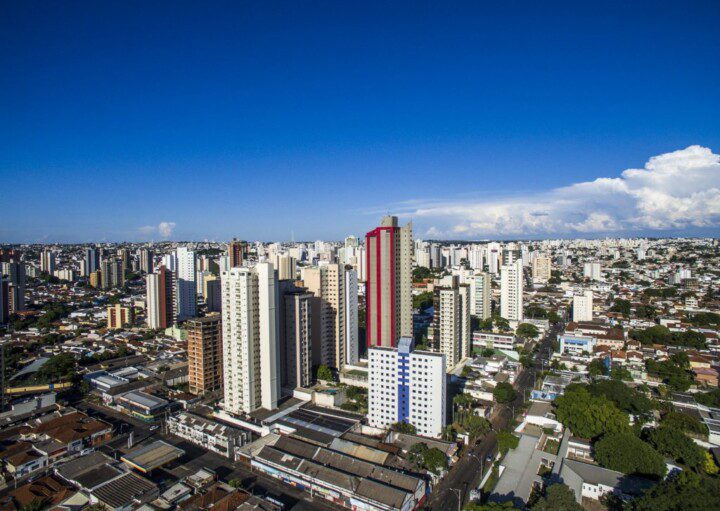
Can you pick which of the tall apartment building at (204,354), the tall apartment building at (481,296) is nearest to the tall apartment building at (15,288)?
the tall apartment building at (204,354)

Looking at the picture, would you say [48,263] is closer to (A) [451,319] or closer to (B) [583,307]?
(A) [451,319]

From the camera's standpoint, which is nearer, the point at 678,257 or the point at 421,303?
the point at 421,303

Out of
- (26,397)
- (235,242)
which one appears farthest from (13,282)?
(26,397)

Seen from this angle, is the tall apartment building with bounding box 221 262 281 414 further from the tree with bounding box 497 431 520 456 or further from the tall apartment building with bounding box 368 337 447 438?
the tree with bounding box 497 431 520 456

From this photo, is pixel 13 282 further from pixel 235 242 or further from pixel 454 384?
pixel 454 384

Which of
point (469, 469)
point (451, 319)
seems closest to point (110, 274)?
point (451, 319)

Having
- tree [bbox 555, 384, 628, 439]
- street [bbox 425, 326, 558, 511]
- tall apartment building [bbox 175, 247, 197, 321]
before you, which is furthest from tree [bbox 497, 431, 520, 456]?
tall apartment building [bbox 175, 247, 197, 321]
